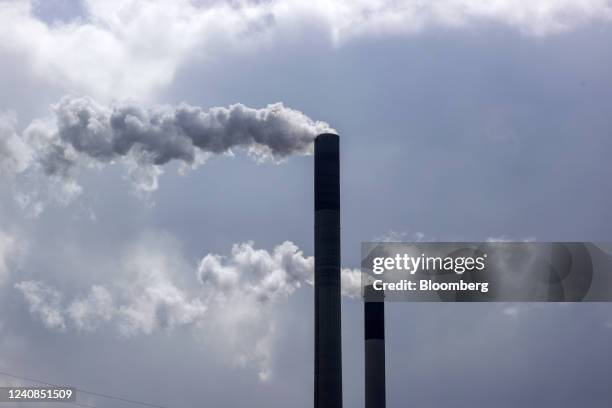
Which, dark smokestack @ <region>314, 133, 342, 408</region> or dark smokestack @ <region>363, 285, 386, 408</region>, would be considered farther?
dark smokestack @ <region>363, 285, 386, 408</region>

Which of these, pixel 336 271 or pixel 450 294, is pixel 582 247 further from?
pixel 336 271

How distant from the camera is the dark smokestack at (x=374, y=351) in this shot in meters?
49.8

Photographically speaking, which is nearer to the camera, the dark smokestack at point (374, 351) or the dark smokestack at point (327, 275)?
the dark smokestack at point (327, 275)

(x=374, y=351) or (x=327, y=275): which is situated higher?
(x=327, y=275)

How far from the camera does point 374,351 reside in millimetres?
50094

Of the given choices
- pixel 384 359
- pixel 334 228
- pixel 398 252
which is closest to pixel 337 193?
pixel 334 228

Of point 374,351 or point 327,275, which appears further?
point 374,351

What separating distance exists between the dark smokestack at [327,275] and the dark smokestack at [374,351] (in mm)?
7352

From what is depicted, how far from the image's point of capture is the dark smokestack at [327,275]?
42406mm

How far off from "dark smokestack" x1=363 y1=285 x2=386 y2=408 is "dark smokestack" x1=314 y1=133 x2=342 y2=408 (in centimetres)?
735

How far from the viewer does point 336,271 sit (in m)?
43.7

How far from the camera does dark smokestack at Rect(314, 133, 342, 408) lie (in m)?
42.4

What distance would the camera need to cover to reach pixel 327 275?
4331 cm

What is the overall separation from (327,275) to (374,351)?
8828 millimetres
